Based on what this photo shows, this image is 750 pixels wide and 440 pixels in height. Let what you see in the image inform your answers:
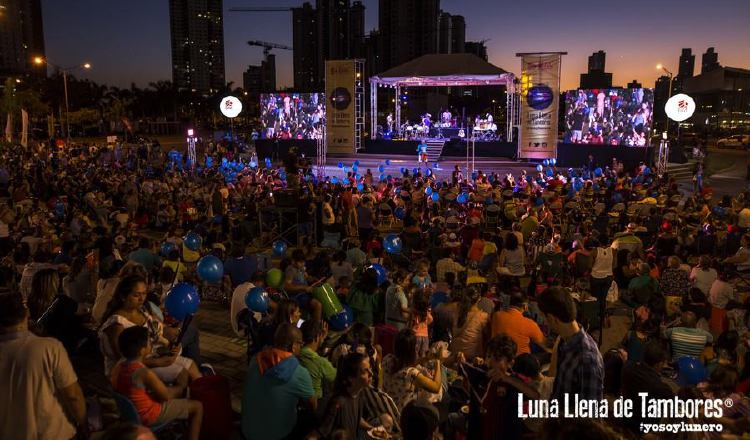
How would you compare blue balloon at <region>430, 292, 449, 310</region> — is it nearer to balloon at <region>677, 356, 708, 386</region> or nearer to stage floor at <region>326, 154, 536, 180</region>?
balloon at <region>677, 356, 708, 386</region>

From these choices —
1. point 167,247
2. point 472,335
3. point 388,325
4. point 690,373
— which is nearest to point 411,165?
point 167,247

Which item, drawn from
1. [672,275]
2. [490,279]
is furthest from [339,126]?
[672,275]

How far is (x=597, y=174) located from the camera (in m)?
18.6

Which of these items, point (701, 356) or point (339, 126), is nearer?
point (701, 356)

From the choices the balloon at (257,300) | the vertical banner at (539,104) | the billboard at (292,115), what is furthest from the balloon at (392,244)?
the billboard at (292,115)

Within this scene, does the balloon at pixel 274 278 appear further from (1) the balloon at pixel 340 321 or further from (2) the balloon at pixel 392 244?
(2) the balloon at pixel 392 244

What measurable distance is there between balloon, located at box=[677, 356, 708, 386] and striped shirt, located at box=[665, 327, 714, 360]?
0.56 meters

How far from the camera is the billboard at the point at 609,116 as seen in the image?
23.4 meters

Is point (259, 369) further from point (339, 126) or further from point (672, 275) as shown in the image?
point (339, 126)

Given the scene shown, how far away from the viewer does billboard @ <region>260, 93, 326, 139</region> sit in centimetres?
2978

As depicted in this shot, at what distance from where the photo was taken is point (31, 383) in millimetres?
3035

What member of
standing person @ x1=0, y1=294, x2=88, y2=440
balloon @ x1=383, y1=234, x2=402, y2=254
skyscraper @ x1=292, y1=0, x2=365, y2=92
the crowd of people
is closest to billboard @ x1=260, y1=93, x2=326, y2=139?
the crowd of people

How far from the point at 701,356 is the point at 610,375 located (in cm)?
147

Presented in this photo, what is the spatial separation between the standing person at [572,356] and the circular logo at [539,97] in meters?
21.3
